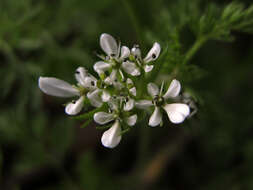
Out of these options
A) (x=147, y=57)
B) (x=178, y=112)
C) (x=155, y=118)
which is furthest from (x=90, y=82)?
(x=178, y=112)

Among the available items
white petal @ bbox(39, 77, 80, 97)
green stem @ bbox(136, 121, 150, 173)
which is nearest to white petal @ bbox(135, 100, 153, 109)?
white petal @ bbox(39, 77, 80, 97)

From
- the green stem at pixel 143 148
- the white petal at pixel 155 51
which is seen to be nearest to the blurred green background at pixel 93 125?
the green stem at pixel 143 148

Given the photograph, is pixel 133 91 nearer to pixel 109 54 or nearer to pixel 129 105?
pixel 129 105

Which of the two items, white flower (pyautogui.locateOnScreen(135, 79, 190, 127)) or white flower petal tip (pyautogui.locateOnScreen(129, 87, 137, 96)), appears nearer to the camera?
white flower (pyautogui.locateOnScreen(135, 79, 190, 127))

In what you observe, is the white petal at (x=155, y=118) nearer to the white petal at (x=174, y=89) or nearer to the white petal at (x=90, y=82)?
the white petal at (x=174, y=89)

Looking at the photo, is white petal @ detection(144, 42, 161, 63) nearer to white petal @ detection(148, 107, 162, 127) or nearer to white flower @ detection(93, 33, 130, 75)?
white flower @ detection(93, 33, 130, 75)

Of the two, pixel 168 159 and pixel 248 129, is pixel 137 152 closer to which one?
pixel 168 159
